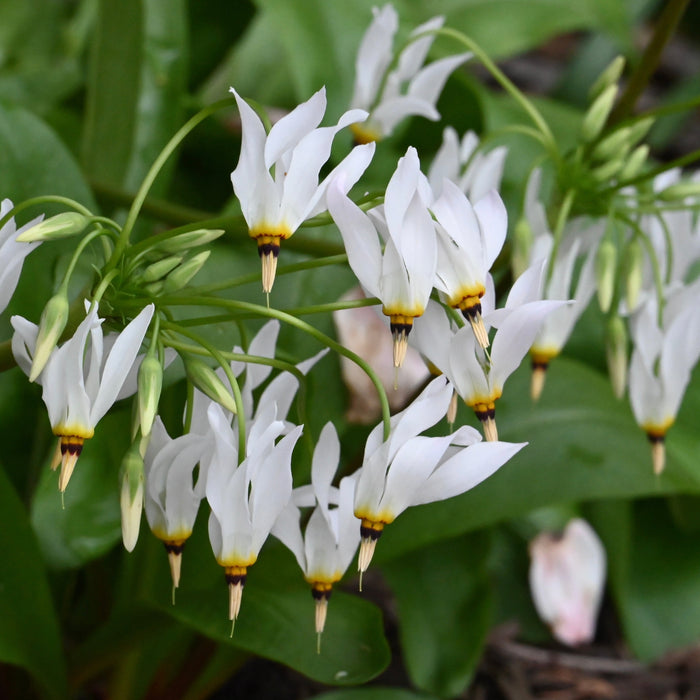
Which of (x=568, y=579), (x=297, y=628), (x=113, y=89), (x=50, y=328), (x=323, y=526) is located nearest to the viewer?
(x=50, y=328)

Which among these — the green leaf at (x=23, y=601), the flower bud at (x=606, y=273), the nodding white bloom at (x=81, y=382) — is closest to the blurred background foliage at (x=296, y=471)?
the green leaf at (x=23, y=601)

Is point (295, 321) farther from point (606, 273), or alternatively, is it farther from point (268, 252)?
point (606, 273)

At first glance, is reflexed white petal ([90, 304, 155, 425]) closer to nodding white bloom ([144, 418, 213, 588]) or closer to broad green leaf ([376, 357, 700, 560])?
nodding white bloom ([144, 418, 213, 588])

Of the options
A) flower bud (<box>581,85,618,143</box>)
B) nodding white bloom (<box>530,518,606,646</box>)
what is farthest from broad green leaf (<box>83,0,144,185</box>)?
nodding white bloom (<box>530,518,606,646</box>)

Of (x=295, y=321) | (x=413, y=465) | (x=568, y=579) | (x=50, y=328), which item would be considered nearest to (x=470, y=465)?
(x=413, y=465)

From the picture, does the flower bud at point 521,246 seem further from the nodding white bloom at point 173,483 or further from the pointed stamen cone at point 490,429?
the nodding white bloom at point 173,483
